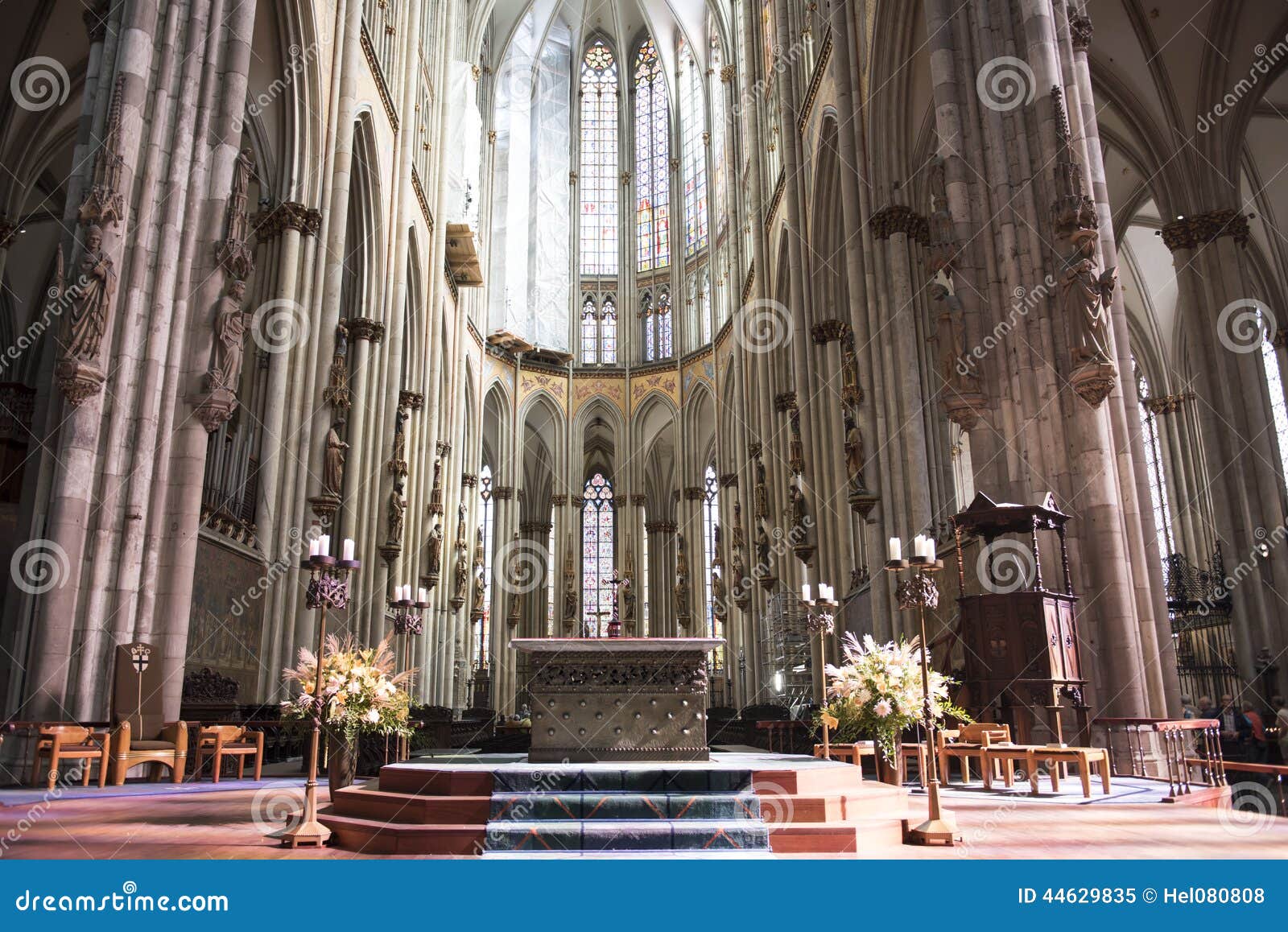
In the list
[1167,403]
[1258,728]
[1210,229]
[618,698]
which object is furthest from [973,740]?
[1167,403]

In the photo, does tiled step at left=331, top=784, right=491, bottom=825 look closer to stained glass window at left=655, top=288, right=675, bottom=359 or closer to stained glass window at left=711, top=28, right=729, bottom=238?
stained glass window at left=711, top=28, right=729, bottom=238

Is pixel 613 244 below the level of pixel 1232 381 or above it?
above

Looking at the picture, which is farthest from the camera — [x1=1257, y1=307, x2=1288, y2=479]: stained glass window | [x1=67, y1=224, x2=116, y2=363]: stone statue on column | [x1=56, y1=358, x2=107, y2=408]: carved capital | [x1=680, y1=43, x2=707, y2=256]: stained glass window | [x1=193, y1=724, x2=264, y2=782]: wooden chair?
[x1=680, y1=43, x2=707, y2=256]: stained glass window

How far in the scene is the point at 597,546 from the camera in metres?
36.7

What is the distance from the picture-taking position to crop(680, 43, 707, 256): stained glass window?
35312 millimetres

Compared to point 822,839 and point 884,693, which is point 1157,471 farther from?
point 822,839

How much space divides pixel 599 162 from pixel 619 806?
116ft

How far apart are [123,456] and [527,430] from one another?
27.7 metres

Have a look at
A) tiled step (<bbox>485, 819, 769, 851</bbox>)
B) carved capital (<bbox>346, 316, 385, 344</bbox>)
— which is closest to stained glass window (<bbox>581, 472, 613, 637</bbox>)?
carved capital (<bbox>346, 316, 385, 344</bbox>)

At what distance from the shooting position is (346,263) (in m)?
19.3

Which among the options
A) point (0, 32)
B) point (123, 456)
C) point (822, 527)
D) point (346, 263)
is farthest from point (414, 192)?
point (123, 456)

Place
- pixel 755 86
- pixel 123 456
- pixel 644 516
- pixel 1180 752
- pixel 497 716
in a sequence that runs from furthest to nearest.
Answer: pixel 644 516, pixel 497 716, pixel 755 86, pixel 123 456, pixel 1180 752

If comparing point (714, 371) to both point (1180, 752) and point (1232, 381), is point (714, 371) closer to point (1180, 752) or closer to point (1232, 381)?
point (1232, 381)

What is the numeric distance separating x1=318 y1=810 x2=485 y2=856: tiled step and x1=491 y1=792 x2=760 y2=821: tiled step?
0.81 feet
